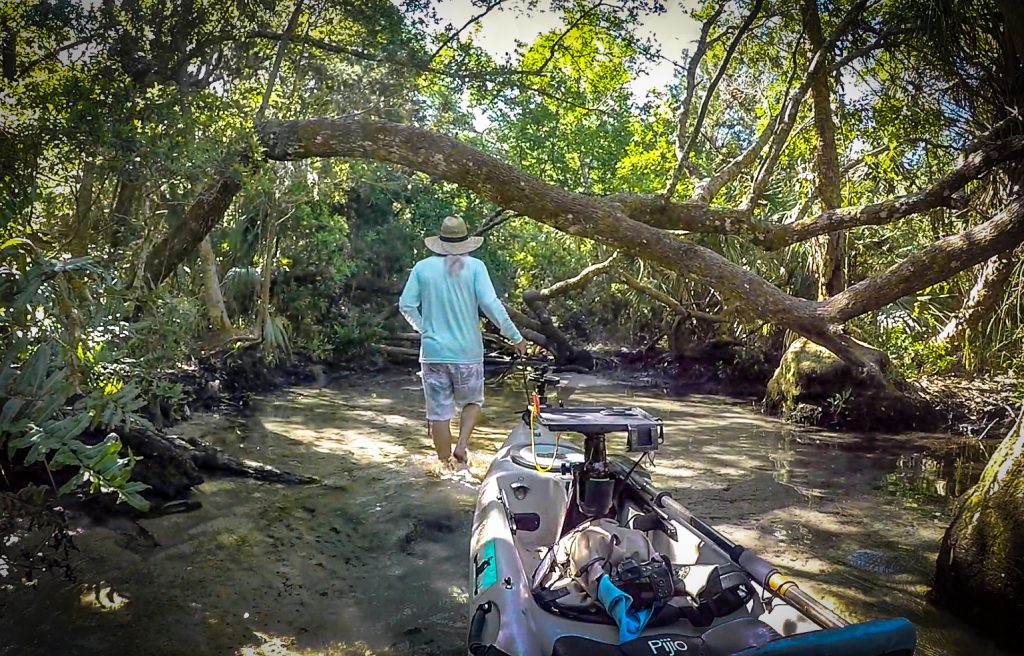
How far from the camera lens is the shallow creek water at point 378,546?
3.69m

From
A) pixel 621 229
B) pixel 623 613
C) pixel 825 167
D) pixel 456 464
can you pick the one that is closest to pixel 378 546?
pixel 456 464

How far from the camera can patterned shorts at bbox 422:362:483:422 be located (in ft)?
22.2

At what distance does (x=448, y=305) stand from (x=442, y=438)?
126 cm

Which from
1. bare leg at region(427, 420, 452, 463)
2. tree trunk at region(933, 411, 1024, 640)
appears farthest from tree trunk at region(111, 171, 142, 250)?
tree trunk at region(933, 411, 1024, 640)

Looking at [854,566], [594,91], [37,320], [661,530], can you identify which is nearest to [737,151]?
[594,91]

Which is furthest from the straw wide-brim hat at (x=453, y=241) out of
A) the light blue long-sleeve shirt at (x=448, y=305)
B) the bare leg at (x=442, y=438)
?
the bare leg at (x=442, y=438)

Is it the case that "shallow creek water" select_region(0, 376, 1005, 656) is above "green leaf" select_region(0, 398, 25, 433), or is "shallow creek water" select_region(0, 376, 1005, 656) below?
below

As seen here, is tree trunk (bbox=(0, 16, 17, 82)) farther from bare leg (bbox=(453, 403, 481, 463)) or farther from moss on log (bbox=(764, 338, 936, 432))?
moss on log (bbox=(764, 338, 936, 432))

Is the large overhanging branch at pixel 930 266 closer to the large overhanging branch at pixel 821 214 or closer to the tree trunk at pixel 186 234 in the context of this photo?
the large overhanging branch at pixel 821 214

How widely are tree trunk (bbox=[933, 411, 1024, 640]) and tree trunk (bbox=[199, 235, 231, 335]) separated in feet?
33.5

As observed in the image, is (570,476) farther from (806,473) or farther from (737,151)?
(737,151)

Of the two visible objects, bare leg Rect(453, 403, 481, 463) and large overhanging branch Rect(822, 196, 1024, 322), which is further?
bare leg Rect(453, 403, 481, 463)

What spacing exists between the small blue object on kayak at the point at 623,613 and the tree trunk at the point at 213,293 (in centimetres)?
991

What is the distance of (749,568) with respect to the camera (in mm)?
3156
